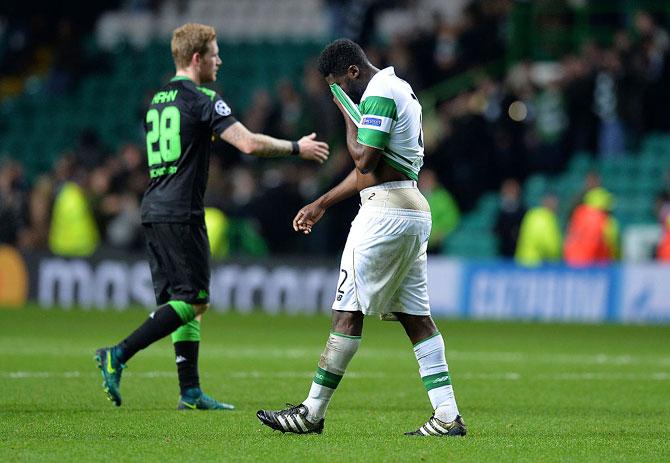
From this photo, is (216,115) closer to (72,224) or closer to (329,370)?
(329,370)

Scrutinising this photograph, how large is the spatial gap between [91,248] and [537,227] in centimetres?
748

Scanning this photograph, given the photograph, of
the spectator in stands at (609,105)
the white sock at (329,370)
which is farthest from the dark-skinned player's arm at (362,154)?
the spectator in stands at (609,105)

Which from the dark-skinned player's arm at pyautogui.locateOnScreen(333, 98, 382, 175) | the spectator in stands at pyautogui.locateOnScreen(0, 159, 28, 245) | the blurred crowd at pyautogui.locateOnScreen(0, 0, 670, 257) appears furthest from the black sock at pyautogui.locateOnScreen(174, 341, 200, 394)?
the spectator in stands at pyautogui.locateOnScreen(0, 159, 28, 245)

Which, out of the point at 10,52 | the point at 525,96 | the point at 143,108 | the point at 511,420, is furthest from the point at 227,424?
the point at 10,52

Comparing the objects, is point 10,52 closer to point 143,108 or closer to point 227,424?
point 143,108

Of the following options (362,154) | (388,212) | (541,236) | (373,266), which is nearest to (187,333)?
(373,266)

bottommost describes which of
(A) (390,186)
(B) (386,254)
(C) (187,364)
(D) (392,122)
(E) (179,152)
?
(C) (187,364)

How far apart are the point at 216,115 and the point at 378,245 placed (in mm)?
1787

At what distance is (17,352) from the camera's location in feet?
44.1

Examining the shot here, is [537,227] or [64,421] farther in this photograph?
[537,227]

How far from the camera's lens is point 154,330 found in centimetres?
875

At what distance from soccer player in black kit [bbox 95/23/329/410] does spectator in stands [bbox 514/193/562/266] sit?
A: 12794 millimetres

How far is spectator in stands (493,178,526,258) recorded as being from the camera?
21.9 meters

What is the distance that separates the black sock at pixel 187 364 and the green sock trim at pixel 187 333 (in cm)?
3
